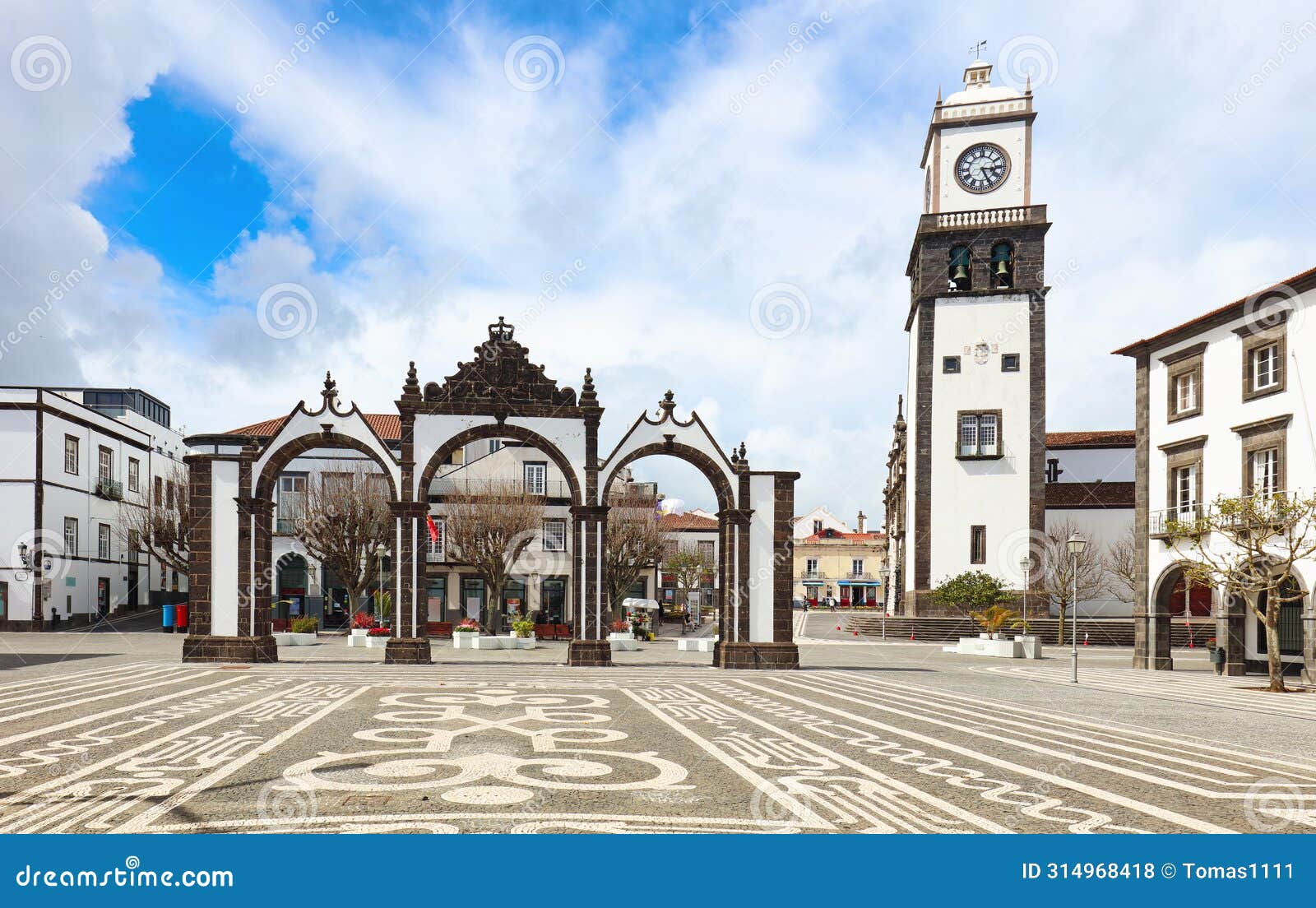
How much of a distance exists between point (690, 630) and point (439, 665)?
3059 centimetres

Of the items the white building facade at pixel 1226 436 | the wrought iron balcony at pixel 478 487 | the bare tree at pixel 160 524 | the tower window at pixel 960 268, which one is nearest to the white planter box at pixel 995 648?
the white building facade at pixel 1226 436

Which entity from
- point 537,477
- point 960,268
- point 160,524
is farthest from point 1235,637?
point 160,524

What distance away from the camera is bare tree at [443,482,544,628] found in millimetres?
40469

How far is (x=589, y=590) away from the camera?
25.9 meters

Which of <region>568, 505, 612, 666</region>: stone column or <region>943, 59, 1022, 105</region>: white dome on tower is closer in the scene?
<region>568, 505, 612, 666</region>: stone column

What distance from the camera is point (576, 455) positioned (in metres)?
26.3

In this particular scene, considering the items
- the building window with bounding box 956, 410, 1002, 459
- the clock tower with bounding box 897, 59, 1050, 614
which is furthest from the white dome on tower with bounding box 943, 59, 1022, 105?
the building window with bounding box 956, 410, 1002, 459

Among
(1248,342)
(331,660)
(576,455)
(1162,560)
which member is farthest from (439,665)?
(1248,342)

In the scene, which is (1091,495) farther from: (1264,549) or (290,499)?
(290,499)

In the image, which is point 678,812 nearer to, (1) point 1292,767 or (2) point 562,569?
(1) point 1292,767

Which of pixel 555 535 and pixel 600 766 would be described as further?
pixel 555 535

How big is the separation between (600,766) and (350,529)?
33352mm

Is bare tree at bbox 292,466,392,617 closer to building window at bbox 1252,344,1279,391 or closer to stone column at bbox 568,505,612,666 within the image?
stone column at bbox 568,505,612,666

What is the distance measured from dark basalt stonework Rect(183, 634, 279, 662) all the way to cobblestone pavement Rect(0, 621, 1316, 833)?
347 cm
